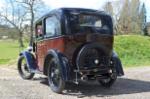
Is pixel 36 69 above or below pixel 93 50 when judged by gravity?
below

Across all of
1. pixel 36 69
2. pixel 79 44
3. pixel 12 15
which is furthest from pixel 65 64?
pixel 12 15

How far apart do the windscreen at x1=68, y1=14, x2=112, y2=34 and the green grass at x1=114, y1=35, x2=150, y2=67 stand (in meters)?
10.5

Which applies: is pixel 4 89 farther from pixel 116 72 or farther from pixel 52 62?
pixel 116 72

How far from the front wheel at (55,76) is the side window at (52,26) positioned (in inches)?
31.5

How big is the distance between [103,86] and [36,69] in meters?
2.28

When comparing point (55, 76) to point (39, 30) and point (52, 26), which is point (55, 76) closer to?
point (52, 26)

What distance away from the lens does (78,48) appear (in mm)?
10516

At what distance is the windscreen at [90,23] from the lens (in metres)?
10.7

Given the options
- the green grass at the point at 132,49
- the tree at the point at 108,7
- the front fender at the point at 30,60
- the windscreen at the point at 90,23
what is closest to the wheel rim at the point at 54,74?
the windscreen at the point at 90,23

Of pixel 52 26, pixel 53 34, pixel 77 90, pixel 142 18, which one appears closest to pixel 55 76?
pixel 77 90

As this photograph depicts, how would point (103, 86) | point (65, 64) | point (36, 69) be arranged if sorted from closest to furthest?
point (65, 64) < point (103, 86) < point (36, 69)

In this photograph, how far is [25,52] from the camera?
1352cm

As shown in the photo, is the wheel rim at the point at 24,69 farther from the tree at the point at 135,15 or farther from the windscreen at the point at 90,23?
the tree at the point at 135,15

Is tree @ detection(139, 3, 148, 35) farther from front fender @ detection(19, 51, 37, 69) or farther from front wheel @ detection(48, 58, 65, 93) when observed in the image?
front wheel @ detection(48, 58, 65, 93)
